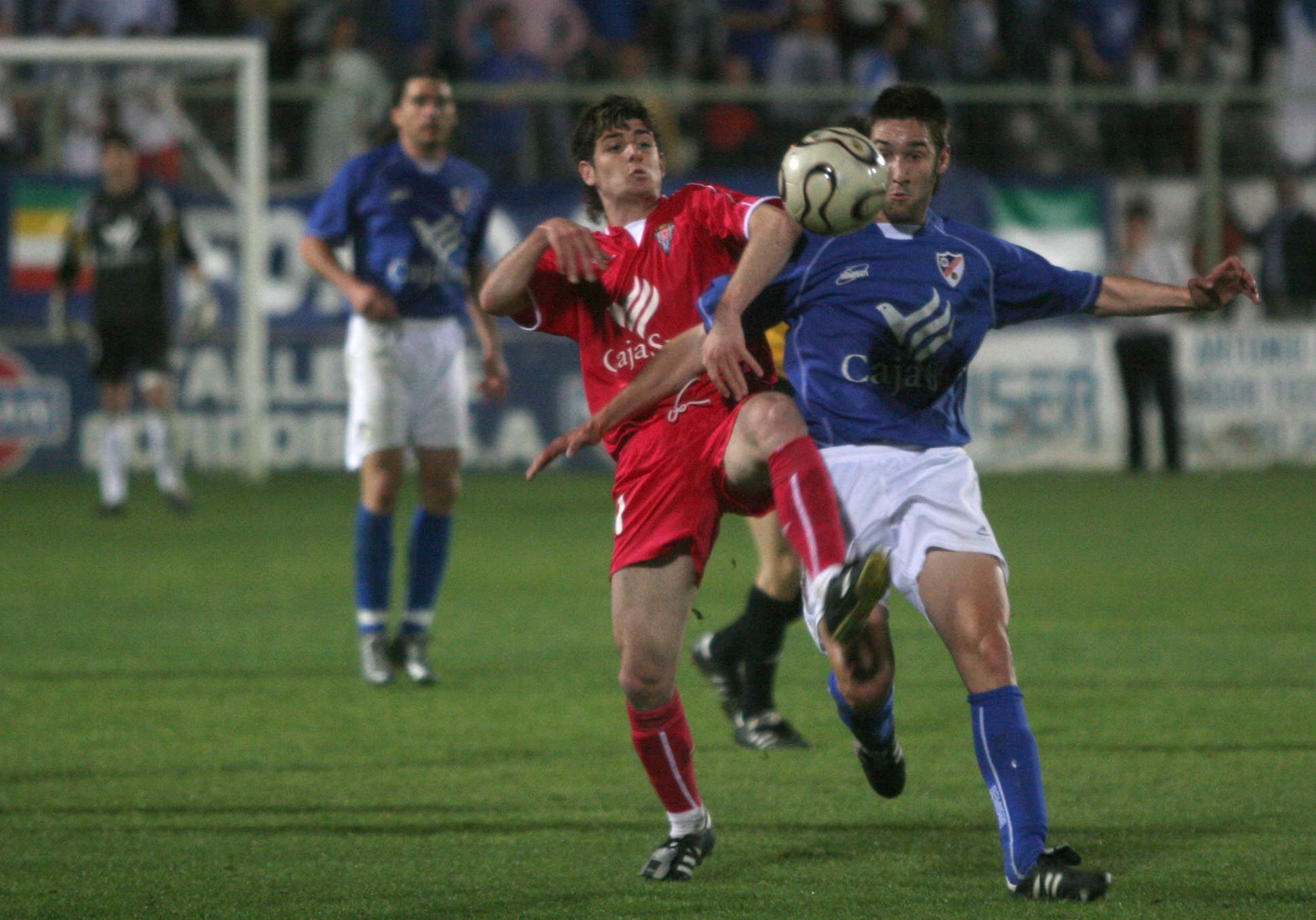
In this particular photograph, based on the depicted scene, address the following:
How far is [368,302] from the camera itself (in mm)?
7457

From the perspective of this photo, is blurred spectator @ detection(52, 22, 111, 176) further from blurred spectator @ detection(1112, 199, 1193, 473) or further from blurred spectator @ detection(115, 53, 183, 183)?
blurred spectator @ detection(1112, 199, 1193, 473)

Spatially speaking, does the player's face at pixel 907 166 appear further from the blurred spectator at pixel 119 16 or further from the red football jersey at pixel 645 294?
the blurred spectator at pixel 119 16

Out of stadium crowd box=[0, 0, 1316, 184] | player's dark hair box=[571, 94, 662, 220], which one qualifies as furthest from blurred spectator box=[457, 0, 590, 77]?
player's dark hair box=[571, 94, 662, 220]

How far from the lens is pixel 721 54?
18.2 m

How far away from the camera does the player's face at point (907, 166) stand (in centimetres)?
468

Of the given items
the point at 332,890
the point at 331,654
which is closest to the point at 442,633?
the point at 331,654

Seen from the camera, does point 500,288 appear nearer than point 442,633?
Yes

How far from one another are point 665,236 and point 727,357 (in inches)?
25.1

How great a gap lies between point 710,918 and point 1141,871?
1.04m

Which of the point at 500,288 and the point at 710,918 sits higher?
the point at 500,288

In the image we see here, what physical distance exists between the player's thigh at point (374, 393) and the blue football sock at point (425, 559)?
0.31 metres

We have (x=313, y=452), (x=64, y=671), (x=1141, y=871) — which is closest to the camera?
(x=1141, y=871)

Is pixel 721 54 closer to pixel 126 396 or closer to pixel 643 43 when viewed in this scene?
pixel 643 43

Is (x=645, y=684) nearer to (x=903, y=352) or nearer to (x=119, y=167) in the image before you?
(x=903, y=352)
